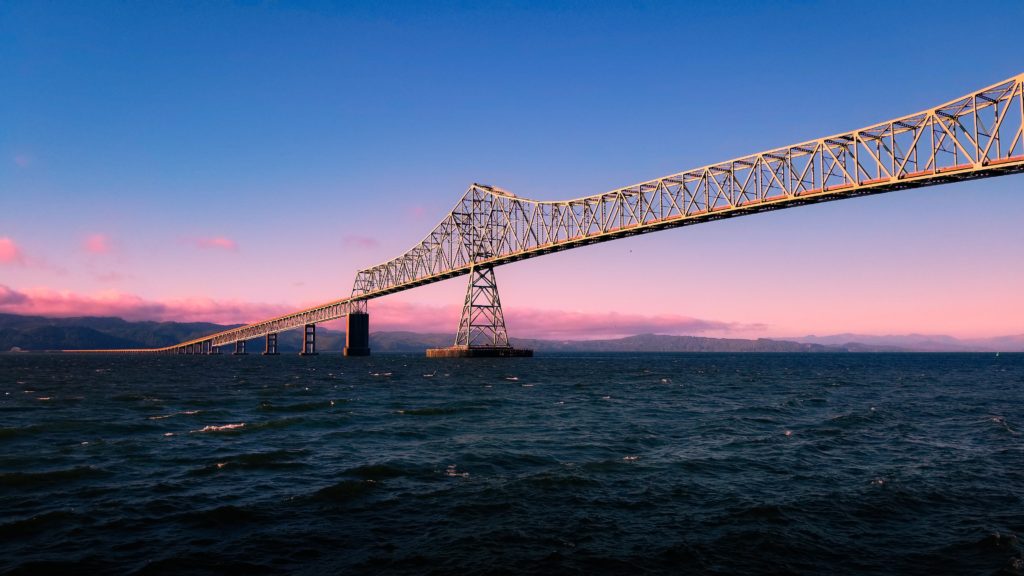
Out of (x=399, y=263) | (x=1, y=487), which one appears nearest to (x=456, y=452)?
(x=1, y=487)

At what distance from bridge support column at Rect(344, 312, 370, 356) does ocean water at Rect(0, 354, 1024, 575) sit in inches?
5424

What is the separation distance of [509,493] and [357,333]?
6432 inches

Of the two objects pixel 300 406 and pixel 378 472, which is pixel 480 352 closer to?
pixel 300 406

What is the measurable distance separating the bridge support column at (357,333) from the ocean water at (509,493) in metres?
138

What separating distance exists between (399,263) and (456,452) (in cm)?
14875

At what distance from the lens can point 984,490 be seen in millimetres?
17562

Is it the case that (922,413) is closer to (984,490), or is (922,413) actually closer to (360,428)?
(984,490)

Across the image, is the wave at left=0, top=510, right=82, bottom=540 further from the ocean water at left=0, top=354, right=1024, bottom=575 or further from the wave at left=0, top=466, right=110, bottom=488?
the wave at left=0, top=466, right=110, bottom=488

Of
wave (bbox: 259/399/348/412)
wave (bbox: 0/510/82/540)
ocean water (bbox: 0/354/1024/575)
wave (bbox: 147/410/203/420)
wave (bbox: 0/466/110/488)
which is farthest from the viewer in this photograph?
wave (bbox: 259/399/348/412)

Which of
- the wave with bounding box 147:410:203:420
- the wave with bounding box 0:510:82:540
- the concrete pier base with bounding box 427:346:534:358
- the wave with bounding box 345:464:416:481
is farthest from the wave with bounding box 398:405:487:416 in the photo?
the concrete pier base with bounding box 427:346:534:358

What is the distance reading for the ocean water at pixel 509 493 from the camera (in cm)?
1214

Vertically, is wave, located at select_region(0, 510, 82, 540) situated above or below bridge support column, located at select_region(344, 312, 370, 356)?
below

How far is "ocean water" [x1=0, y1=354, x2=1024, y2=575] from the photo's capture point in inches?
478

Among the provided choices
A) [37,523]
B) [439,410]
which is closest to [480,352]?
[439,410]
